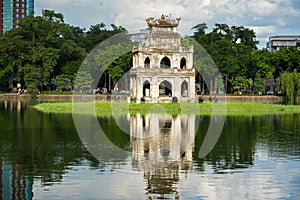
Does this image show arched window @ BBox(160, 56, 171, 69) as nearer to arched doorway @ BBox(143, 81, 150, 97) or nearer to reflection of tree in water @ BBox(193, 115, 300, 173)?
arched doorway @ BBox(143, 81, 150, 97)

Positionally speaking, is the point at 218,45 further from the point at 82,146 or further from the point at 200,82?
the point at 82,146

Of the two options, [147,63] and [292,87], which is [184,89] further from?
[292,87]

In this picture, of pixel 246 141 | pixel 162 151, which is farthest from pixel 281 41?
pixel 162 151

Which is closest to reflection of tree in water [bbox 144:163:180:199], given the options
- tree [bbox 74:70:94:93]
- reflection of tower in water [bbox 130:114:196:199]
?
reflection of tower in water [bbox 130:114:196:199]

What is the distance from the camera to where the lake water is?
61.3 feet

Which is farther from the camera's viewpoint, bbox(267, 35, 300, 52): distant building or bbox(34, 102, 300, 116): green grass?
bbox(267, 35, 300, 52): distant building

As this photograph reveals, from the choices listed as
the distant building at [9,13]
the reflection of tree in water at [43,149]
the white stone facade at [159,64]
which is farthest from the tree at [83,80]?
the distant building at [9,13]

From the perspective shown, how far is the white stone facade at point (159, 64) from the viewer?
67.9 m

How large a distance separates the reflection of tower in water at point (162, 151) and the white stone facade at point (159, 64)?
24.7 meters

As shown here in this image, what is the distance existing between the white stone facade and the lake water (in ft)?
93.0

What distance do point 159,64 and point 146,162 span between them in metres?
45.3

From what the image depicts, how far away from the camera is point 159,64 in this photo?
6881 centimetres

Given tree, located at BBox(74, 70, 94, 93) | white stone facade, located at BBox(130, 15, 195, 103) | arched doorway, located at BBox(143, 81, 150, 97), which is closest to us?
white stone facade, located at BBox(130, 15, 195, 103)

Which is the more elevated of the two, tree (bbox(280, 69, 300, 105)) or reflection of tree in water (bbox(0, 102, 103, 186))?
tree (bbox(280, 69, 300, 105))
